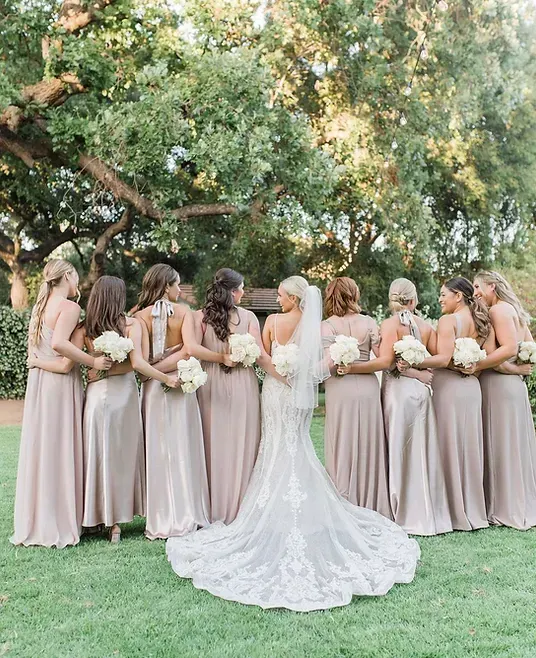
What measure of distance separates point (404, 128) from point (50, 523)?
12.7 meters

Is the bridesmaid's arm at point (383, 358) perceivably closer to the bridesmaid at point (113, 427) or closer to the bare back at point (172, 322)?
the bare back at point (172, 322)

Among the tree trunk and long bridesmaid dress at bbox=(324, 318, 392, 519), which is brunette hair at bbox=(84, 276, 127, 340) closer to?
long bridesmaid dress at bbox=(324, 318, 392, 519)

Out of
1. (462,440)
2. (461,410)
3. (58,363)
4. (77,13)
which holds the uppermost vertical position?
(77,13)

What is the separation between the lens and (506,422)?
6.39m

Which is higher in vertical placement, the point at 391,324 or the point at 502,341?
the point at 391,324

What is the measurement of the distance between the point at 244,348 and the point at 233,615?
7.83ft

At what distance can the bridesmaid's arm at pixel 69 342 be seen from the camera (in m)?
5.58

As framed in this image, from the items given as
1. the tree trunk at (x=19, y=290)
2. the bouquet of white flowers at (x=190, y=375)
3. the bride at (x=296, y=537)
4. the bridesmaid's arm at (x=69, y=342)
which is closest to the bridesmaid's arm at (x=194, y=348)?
the bouquet of white flowers at (x=190, y=375)

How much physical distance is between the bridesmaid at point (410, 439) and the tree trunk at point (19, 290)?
47.1 feet

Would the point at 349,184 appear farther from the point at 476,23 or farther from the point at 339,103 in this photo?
the point at 476,23

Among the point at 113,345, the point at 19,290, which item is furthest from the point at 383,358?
the point at 19,290

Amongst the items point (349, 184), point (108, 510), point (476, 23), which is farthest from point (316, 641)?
point (476, 23)

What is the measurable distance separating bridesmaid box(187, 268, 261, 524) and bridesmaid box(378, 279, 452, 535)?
1.25m

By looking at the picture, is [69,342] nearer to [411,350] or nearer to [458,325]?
[411,350]
